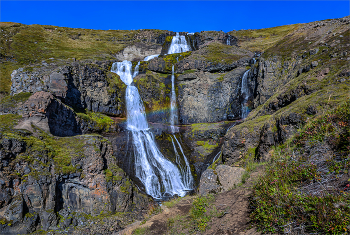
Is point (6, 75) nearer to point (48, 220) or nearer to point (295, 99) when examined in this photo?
point (48, 220)

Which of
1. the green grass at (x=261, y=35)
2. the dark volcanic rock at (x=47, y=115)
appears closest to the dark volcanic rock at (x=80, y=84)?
the dark volcanic rock at (x=47, y=115)

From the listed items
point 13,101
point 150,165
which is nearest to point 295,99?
point 150,165

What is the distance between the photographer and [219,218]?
5.96 m

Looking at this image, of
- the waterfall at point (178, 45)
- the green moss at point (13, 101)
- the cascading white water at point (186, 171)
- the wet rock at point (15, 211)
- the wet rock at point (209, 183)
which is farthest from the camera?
the waterfall at point (178, 45)

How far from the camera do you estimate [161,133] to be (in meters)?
30.0

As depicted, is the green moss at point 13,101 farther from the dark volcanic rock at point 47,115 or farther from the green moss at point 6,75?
the green moss at point 6,75

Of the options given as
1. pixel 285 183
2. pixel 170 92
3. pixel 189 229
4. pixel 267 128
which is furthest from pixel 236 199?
pixel 170 92

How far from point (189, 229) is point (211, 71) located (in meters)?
34.8

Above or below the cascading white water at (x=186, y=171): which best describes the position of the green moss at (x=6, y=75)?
above

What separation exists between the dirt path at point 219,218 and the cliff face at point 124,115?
13.6ft

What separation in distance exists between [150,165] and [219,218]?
1958cm

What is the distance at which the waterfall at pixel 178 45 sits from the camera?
53844 mm

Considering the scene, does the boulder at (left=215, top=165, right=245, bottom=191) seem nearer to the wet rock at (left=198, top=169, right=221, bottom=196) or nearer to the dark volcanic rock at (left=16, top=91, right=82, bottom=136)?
the wet rock at (left=198, top=169, right=221, bottom=196)

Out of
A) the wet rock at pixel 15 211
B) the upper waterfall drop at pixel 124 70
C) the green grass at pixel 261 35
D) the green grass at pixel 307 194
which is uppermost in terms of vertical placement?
the green grass at pixel 261 35
